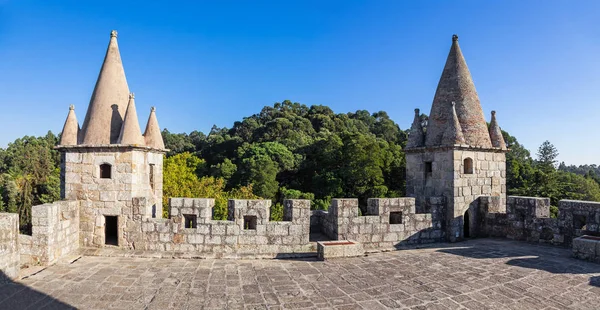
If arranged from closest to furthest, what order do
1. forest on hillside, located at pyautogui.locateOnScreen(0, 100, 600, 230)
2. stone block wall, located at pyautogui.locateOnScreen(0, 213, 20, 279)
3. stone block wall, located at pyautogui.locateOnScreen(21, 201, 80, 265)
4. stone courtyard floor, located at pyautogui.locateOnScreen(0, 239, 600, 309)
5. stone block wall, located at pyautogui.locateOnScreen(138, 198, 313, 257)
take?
stone courtyard floor, located at pyautogui.locateOnScreen(0, 239, 600, 309), stone block wall, located at pyautogui.locateOnScreen(0, 213, 20, 279), stone block wall, located at pyautogui.locateOnScreen(21, 201, 80, 265), stone block wall, located at pyautogui.locateOnScreen(138, 198, 313, 257), forest on hillside, located at pyautogui.locateOnScreen(0, 100, 600, 230)

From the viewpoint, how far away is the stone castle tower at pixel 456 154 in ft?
30.1

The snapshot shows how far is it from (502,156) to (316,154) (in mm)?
31094

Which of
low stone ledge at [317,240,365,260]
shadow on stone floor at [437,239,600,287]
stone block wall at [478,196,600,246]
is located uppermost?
stone block wall at [478,196,600,246]

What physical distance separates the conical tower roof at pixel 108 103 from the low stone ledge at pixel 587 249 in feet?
37.4

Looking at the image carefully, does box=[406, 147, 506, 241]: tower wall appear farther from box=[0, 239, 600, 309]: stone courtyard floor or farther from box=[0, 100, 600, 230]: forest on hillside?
box=[0, 100, 600, 230]: forest on hillside

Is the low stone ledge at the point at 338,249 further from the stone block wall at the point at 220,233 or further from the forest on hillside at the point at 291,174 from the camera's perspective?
the forest on hillside at the point at 291,174

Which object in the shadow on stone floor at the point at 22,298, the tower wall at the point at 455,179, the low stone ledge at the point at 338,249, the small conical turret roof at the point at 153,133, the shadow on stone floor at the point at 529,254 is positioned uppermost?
the small conical turret roof at the point at 153,133

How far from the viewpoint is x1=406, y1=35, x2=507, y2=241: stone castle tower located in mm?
9188

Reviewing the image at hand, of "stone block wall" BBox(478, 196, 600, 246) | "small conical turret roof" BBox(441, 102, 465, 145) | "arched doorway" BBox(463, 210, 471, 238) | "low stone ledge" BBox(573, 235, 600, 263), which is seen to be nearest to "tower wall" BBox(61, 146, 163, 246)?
"small conical turret roof" BBox(441, 102, 465, 145)

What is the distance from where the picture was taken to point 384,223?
8555mm

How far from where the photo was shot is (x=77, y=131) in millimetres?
8461

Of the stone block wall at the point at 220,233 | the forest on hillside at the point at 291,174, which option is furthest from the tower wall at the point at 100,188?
the forest on hillside at the point at 291,174

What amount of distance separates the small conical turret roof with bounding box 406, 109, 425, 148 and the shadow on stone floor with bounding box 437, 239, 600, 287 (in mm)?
3293

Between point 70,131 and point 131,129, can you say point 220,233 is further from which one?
point 70,131
